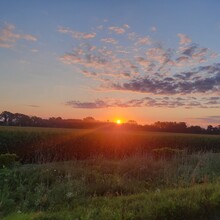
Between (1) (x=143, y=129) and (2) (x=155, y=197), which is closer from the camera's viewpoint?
(2) (x=155, y=197)

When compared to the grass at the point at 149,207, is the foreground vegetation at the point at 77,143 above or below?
above

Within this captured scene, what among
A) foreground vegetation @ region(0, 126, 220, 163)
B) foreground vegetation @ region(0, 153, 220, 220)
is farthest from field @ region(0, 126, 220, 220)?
foreground vegetation @ region(0, 126, 220, 163)

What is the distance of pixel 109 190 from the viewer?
11.5 meters

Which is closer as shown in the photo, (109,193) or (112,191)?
(109,193)

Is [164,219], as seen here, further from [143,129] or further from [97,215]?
[143,129]

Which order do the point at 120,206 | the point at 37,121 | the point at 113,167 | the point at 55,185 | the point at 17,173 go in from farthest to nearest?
the point at 37,121
the point at 113,167
the point at 17,173
the point at 55,185
the point at 120,206

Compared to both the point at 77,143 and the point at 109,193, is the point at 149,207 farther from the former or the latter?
the point at 77,143

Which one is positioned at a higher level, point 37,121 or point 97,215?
point 37,121

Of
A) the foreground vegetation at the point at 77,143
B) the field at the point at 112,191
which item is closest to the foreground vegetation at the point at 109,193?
the field at the point at 112,191

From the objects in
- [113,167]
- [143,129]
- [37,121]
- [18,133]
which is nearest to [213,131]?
[143,129]

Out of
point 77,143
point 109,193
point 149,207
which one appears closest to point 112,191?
point 109,193

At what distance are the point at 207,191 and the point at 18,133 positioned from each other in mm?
A: 23939

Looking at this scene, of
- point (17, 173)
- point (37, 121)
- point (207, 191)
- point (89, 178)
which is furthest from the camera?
point (37, 121)

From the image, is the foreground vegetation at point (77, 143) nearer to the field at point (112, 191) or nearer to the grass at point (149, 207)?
the field at point (112, 191)
